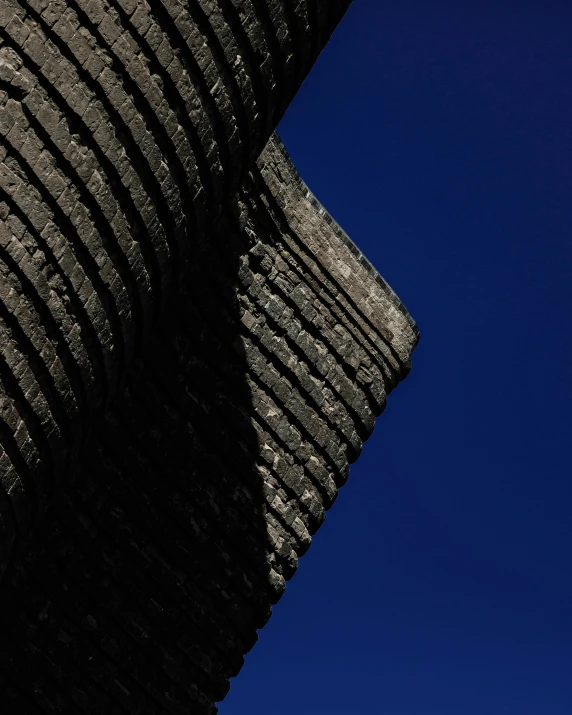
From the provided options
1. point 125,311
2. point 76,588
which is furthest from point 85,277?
point 76,588

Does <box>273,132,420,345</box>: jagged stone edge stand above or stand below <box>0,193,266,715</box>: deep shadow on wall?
above

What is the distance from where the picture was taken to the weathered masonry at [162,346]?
3.61 meters

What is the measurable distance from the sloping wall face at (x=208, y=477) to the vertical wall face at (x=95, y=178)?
0.80 metres

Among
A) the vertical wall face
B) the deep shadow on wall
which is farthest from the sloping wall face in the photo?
the vertical wall face

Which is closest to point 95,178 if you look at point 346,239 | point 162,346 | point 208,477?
point 162,346

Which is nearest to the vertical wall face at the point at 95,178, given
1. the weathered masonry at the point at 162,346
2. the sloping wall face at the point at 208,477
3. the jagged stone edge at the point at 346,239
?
the weathered masonry at the point at 162,346

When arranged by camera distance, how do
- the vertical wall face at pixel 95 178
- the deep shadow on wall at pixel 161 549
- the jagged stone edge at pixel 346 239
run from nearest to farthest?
the vertical wall face at pixel 95 178
the deep shadow on wall at pixel 161 549
the jagged stone edge at pixel 346 239

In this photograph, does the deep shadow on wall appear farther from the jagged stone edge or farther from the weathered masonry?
the jagged stone edge

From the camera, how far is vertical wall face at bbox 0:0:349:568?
353 cm

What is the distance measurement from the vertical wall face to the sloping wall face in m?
0.80

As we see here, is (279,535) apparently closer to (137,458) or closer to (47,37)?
(137,458)

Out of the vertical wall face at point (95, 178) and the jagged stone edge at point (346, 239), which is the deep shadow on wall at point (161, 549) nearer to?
the jagged stone edge at point (346, 239)

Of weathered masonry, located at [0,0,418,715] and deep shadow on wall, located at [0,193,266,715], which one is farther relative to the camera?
deep shadow on wall, located at [0,193,266,715]

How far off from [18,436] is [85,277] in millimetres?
586
